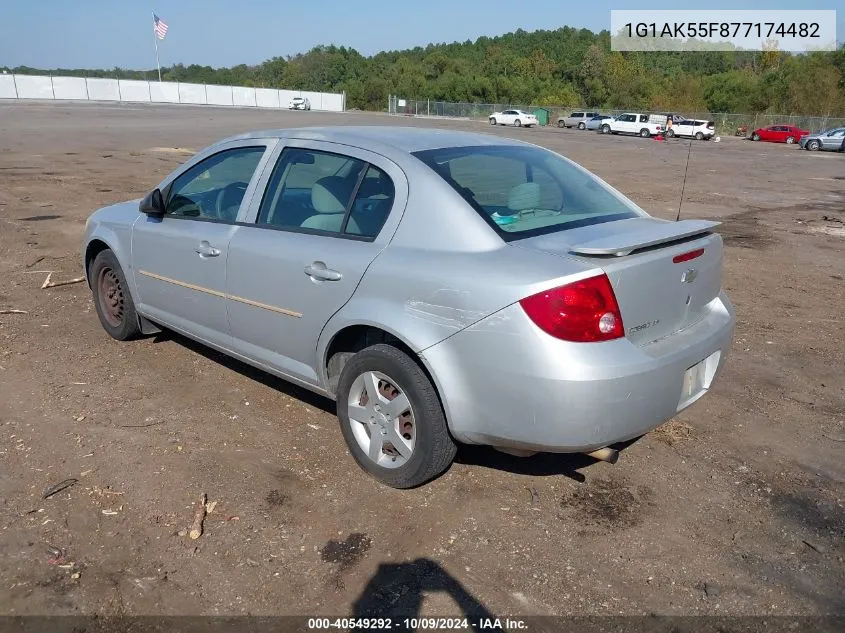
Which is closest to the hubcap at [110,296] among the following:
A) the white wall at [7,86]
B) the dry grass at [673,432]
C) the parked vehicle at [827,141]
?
the dry grass at [673,432]

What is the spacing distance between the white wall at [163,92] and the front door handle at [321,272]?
86.2m

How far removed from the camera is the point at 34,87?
2842 inches

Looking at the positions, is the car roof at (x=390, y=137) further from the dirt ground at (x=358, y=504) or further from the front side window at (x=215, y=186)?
the dirt ground at (x=358, y=504)

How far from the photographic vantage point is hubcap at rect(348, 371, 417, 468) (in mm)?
3367

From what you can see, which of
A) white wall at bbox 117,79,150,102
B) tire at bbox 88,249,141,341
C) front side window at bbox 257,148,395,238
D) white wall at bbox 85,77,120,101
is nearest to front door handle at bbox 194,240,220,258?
front side window at bbox 257,148,395,238

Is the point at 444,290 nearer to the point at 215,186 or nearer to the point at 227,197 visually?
the point at 227,197

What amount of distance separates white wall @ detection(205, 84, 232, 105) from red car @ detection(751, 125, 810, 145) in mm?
60984

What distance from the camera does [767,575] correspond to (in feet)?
9.63

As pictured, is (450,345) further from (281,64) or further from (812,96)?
(281,64)

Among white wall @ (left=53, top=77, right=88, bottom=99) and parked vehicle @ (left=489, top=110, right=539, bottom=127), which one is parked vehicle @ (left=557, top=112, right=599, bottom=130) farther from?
white wall @ (left=53, top=77, right=88, bottom=99)

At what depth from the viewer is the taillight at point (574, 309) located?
284 cm

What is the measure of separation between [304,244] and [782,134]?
52450 millimetres

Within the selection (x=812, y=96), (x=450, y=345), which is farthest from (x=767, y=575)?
(x=812, y=96)

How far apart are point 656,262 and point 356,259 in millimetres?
1378
